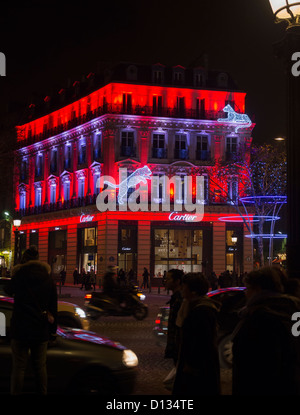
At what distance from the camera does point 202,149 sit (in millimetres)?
53312

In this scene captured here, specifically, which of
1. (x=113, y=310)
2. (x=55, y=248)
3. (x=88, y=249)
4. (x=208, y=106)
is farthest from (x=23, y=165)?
(x=113, y=310)

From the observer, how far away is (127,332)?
18.1m

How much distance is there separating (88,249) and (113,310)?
104ft

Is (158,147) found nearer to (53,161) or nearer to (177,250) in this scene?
(177,250)

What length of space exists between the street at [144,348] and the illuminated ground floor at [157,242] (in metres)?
24.8

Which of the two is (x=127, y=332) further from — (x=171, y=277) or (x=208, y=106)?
(x=208, y=106)

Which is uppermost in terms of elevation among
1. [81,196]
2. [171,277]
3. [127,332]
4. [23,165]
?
[23,165]

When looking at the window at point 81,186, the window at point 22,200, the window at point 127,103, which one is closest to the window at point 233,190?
the window at point 127,103

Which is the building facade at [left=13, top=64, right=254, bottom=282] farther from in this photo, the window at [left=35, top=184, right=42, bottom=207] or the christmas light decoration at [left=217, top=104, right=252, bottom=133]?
the window at [left=35, top=184, right=42, bottom=207]

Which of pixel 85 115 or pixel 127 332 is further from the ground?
pixel 85 115

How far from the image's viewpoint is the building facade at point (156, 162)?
5112cm

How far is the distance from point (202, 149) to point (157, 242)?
8.64m

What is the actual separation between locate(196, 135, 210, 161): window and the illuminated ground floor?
4237mm

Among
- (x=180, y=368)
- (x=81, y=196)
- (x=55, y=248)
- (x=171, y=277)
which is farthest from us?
(x=55, y=248)
